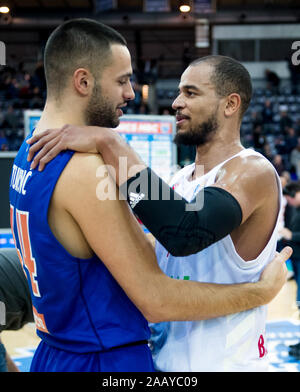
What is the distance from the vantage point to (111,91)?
1.56 m

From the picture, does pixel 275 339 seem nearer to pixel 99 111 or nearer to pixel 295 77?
pixel 99 111

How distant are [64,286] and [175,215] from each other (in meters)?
0.38

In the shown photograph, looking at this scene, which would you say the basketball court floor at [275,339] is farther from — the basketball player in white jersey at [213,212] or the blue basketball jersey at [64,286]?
the blue basketball jersey at [64,286]

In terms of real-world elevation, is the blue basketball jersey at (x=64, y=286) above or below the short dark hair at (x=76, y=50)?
below

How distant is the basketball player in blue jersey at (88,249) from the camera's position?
1415 mm

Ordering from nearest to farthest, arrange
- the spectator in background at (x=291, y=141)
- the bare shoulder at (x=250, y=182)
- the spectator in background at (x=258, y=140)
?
the bare shoulder at (x=250, y=182), the spectator in background at (x=258, y=140), the spectator in background at (x=291, y=141)

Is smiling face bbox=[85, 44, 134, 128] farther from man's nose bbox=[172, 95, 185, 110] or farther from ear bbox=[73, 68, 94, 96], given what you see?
man's nose bbox=[172, 95, 185, 110]

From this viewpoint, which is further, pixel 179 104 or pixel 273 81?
pixel 273 81

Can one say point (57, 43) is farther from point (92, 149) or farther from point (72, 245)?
point (72, 245)

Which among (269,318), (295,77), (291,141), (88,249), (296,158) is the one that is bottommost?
(269,318)

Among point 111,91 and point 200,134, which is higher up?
point 111,91

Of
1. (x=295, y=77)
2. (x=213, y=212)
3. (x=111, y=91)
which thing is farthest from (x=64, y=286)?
(x=295, y=77)

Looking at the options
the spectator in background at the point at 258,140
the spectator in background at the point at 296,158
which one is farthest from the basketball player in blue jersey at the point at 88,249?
the spectator in background at the point at 258,140
